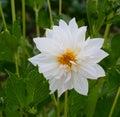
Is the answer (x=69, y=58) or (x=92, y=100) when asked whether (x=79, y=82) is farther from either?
(x=92, y=100)

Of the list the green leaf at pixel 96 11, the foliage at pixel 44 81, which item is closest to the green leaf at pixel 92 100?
the foliage at pixel 44 81

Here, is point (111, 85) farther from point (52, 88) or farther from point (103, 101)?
point (52, 88)

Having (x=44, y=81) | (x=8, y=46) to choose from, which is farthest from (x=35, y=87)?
(x=8, y=46)

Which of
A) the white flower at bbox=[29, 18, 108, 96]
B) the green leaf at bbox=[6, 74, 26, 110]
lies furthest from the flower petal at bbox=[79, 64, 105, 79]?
the green leaf at bbox=[6, 74, 26, 110]

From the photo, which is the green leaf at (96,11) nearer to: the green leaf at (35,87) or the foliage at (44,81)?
the foliage at (44,81)

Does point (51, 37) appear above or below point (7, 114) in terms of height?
above

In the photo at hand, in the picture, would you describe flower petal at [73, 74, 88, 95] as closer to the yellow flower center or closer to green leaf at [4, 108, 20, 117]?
the yellow flower center

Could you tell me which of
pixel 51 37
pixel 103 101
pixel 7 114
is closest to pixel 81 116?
pixel 103 101
